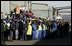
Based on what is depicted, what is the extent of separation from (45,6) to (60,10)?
233 cm

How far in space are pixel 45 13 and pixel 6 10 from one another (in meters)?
12.8

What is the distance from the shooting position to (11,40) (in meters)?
20.3

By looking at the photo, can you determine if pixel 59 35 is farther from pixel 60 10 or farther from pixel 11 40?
pixel 60 10

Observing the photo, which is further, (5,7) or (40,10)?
(40,10)

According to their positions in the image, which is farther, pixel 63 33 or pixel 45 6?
pixel 45 6

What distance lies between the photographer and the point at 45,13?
139 ft

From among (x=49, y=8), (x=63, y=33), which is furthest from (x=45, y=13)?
(x=63, y=33)

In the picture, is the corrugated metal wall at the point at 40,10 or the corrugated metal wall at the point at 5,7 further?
the corrugated metal wall at the point at 40,10

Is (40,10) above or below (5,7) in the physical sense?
below

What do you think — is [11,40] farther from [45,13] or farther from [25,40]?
[45,13]

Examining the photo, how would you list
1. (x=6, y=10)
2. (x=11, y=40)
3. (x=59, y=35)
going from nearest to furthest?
(x=11, y=40) < (x=59, y=35) < (x=6, y=10)

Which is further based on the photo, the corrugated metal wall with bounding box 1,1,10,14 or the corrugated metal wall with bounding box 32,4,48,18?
the corrugated metal wall with bounding box 32,4,48,18

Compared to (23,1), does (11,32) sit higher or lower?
lower

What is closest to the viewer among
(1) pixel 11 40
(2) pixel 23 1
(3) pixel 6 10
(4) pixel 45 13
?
(1) pixel 11 40
